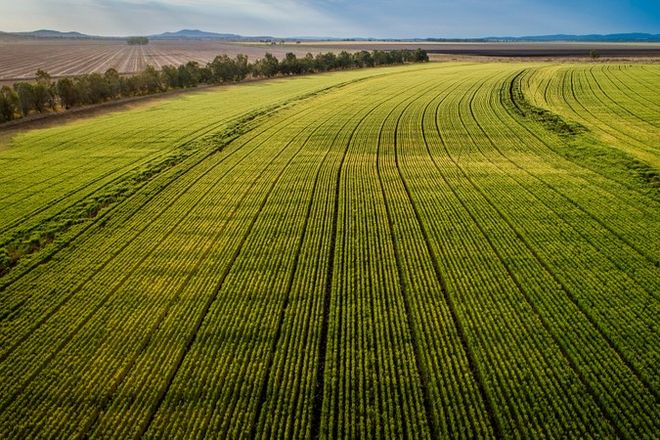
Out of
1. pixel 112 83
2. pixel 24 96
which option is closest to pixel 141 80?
pixel 112 83

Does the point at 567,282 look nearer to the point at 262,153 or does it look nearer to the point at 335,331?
the point at 335,331

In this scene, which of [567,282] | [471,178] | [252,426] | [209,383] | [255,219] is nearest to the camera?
[252,426]

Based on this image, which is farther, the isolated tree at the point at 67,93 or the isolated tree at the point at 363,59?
the isolated tree at the point at 363,59

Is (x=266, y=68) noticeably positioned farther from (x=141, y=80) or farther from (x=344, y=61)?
(x=141, y=80)

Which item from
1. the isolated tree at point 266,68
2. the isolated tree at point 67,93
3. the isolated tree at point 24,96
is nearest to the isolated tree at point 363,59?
the isolated tree at point 266,68

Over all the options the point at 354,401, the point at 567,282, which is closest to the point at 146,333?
the point at 354,401

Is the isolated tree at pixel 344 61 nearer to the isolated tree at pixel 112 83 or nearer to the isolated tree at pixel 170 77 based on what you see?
the isolated tree at pixel 170 77
